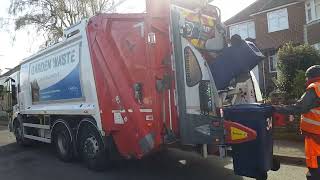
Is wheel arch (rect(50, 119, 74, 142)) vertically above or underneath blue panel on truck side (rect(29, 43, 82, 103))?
underneath

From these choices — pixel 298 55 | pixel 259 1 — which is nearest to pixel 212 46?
pixel 298 55

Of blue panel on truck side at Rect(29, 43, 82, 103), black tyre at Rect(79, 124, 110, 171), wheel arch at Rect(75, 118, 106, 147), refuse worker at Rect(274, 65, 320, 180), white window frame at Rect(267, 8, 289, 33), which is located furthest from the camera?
white window frame at Rect(267, 8, 289, 33)

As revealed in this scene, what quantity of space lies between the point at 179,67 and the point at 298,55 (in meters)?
10.4

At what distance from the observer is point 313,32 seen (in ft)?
85.0

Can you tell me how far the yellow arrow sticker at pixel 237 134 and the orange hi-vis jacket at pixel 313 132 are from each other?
0.79 metres

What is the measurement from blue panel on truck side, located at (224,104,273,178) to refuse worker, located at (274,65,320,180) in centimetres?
43

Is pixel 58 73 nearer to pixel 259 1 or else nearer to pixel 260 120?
pixel 260 120

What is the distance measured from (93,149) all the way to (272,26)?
2530 cm

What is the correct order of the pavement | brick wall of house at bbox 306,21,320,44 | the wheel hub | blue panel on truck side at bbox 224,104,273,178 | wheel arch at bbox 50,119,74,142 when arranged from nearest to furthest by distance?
blue panel on truck side at bbox 224,104,273,178 < the wheel hub < the pavement < wheel arch at bbox 50,119,74,142 < brick wall of house at bbox 306,21,320,44

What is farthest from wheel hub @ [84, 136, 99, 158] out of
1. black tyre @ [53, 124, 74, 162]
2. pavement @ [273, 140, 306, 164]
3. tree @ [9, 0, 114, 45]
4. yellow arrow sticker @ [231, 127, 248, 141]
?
tree @ [9, 0, 114, 45]

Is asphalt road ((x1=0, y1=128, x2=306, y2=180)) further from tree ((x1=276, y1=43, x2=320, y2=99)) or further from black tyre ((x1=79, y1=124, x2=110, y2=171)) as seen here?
tree ((x1=276, y1=43, x2=320, y2=99))

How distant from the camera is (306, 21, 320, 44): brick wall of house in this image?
25469 mm

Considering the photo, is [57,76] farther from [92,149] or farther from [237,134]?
[237,134]

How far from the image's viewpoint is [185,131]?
6.43 m
